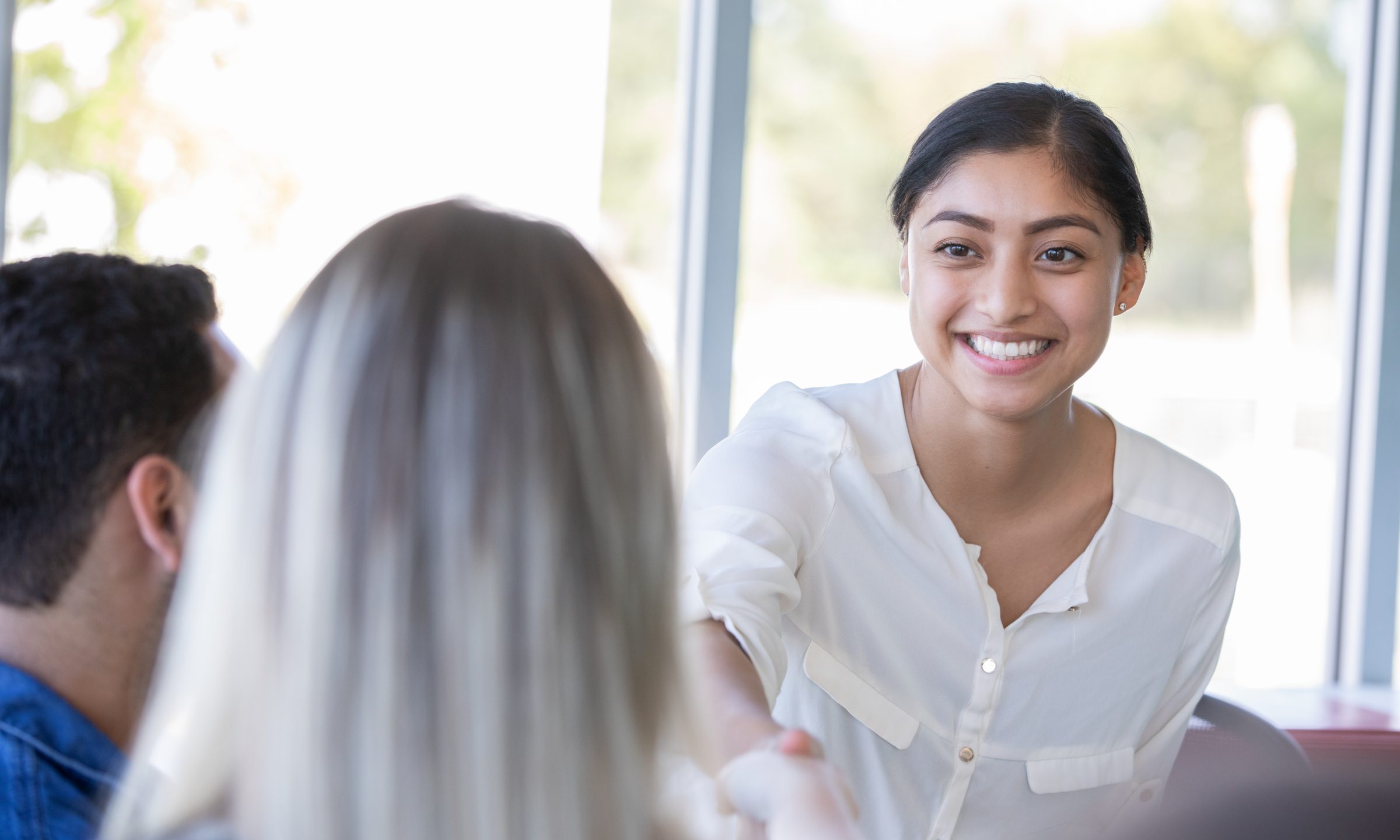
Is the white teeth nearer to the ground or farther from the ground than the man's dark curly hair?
farther from the ground

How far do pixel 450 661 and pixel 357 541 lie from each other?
0.25 ft

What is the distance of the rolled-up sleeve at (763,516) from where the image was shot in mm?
1290

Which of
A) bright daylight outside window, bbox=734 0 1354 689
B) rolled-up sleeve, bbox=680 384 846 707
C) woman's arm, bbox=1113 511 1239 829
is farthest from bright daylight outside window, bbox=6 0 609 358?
woman's arm, bbox=1113 511 1239 829

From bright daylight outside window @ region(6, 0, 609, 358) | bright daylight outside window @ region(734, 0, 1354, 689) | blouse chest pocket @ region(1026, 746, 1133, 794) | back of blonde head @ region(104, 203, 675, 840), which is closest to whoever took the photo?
back of blonde head @ region(104, 203, 675, 840)

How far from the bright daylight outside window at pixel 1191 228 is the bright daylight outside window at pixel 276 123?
1.87 ft

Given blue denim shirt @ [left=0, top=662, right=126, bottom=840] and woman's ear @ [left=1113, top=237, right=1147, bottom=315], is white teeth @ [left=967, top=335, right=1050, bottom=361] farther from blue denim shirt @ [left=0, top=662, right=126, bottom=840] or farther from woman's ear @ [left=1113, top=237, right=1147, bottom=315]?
blue denim shirt @ [left=0, top=662, right=126, bottom=840]

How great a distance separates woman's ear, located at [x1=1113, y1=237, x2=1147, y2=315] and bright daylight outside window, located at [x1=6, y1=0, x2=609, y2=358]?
1.19 m

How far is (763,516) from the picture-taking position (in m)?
1.42

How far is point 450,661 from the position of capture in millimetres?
648

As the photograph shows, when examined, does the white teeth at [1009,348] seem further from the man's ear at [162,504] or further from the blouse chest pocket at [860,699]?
the man's ear at [162,504]

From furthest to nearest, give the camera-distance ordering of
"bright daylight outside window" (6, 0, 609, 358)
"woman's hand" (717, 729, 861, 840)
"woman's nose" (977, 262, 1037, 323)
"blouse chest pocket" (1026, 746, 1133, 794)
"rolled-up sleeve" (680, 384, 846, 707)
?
"bright daylight outside window" (6, 0, 609, 358) < "blouse chest pocket" (1026, 746, 1133, 794) < "woman's nose" (977, 262, 1037, 323) < "rolled-up sleeve" (680, 384, 846, 707) < "woman's hand" (717, 729, 861, 840)

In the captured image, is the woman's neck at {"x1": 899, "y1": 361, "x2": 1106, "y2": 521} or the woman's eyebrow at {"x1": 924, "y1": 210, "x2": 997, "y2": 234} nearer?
the woman's eyebrow at {"x1": 924, "y1": 210, "x2": 997, "y2": 234}

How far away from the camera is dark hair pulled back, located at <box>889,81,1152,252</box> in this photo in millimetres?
1517

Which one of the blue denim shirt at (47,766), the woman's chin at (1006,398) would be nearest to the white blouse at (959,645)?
the woman's chin at (1006,398)
